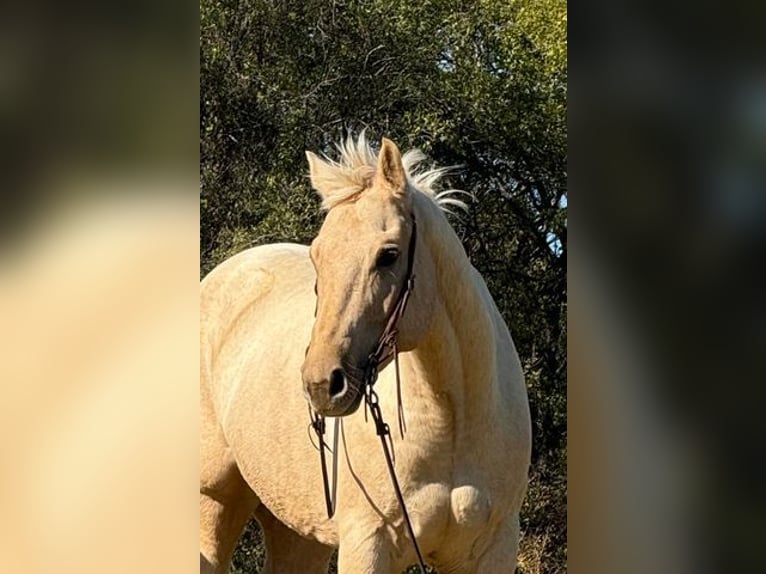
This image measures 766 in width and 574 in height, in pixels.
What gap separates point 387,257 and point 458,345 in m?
0.30

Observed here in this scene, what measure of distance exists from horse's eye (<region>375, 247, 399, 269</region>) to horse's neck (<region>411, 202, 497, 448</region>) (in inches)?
4.6

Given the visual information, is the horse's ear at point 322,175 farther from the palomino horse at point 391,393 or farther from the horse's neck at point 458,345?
the horse's neck at point 458,345

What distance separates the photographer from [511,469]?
88.6 inches

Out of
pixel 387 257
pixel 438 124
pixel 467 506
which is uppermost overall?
pixel 438 124

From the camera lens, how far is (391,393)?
7.29 ft
